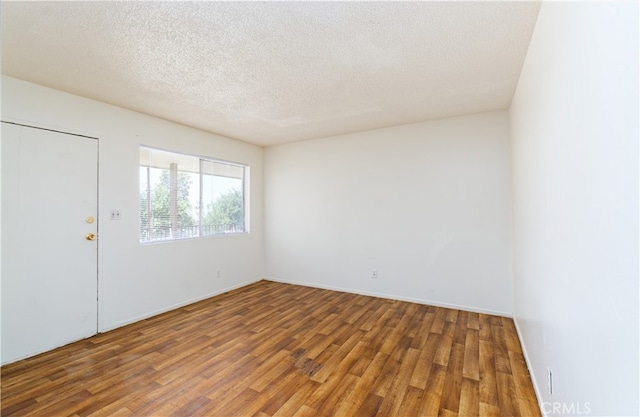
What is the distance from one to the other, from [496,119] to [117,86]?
165 inches

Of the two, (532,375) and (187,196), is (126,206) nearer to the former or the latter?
(187,196)

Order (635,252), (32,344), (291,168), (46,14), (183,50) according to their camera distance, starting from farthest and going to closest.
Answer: (291,168), (32,344), (183,50), (46,14), (635,252)

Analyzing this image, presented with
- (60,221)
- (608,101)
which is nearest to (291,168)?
(60,221)

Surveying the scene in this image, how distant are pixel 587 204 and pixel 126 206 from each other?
3947mm

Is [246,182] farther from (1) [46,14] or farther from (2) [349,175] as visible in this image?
(1) [46,14]

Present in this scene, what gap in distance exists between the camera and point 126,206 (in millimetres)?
3168

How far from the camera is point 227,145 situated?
14.6 ft

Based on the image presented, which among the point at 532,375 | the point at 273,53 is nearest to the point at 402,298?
the point at 532,375

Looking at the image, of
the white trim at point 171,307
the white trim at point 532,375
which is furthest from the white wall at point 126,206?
the white trim at point 532,375

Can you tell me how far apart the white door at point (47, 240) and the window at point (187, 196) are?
0.58 metres

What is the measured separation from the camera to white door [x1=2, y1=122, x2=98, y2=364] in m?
2.36

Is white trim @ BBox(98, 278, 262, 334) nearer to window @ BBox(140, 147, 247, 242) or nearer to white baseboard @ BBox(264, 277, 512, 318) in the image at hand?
white baseboard @ BBox(264, 277, 512, 318)

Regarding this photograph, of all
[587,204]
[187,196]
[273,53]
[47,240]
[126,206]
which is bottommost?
[47,240]

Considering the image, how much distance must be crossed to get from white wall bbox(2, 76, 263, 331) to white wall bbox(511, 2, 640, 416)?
12.8 ft
